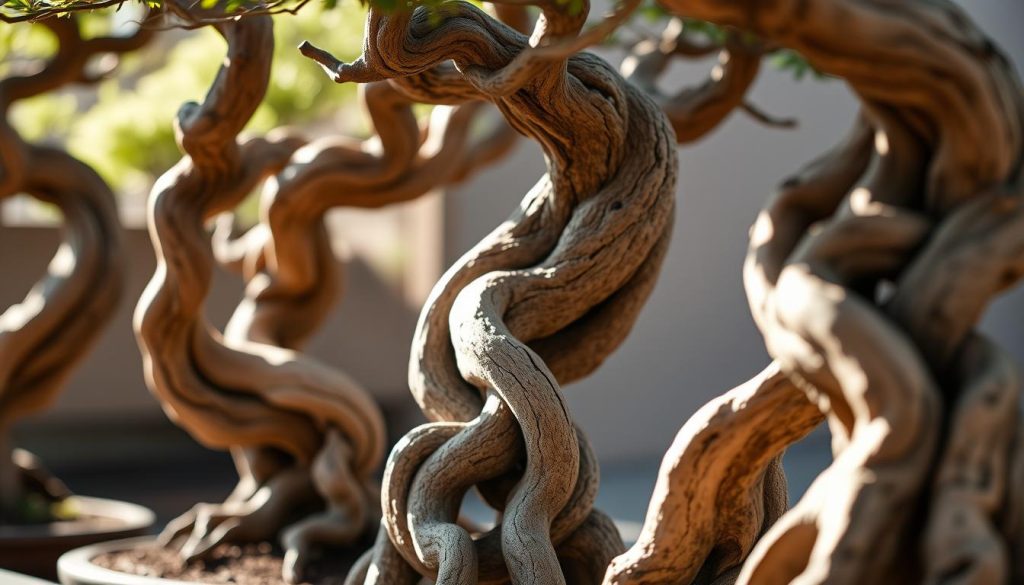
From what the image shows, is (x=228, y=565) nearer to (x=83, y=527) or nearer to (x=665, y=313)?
(x=83, y=527)

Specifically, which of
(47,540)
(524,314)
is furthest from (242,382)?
(524,314)

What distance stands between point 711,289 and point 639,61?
12.8ft

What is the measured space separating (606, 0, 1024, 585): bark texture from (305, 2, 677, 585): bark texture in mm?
537

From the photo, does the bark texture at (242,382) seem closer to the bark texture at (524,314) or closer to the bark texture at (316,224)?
the bark texture at (316,224)

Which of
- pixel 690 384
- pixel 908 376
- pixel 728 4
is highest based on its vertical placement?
pixel 728 4

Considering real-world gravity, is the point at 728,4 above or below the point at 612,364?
above

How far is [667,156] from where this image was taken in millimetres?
2018

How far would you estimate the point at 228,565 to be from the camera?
279 centimetres

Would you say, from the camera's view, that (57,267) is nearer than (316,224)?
No

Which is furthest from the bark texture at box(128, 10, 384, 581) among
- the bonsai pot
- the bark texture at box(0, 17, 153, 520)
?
the bark texture at box(0, 17, 153, 520)

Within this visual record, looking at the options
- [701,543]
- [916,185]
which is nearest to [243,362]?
[701,543]

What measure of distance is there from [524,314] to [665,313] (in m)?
5.08

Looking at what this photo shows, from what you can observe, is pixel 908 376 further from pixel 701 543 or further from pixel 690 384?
pixel 690 384

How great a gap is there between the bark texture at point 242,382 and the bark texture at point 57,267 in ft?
2.00
